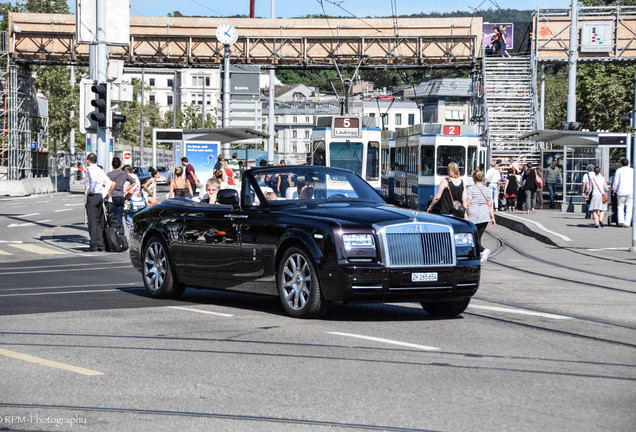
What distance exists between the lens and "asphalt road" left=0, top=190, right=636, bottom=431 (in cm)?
595

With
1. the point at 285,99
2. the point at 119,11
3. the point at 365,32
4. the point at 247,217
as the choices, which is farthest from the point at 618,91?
the point at 285,99

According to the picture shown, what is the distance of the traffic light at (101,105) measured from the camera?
23.4 meters

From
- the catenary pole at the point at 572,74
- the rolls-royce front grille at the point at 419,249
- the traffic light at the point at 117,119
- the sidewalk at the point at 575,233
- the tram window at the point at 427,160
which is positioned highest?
the catenary pole at the point at 572,74

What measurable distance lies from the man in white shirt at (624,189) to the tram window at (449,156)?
26.4 feet

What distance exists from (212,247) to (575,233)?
55.8ft

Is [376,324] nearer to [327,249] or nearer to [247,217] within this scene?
[327,249]

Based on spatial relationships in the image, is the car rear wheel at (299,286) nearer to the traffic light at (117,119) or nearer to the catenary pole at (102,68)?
the traffic light at (117,119)

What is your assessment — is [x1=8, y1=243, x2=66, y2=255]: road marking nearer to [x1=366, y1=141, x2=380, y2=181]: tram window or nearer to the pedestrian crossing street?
the pedestrian crossing street

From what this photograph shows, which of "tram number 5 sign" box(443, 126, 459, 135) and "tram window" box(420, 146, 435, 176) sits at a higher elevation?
"tram number 5 sign" box(443, 126, 459, 135)

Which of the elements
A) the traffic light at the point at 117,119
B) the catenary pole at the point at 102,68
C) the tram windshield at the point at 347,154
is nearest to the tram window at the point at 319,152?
the tram windshield at the point at 347,154

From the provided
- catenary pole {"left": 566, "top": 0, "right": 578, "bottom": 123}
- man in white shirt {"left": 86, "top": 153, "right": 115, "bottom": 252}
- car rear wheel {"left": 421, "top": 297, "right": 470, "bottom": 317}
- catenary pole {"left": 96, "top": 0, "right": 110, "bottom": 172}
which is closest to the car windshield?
car rear wheel {"left": 421, "top": 297, "right": 470, "bottom": 317}

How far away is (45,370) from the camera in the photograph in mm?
7422

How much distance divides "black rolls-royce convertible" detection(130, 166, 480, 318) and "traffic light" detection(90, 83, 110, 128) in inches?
447

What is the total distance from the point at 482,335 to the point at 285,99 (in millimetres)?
177330
